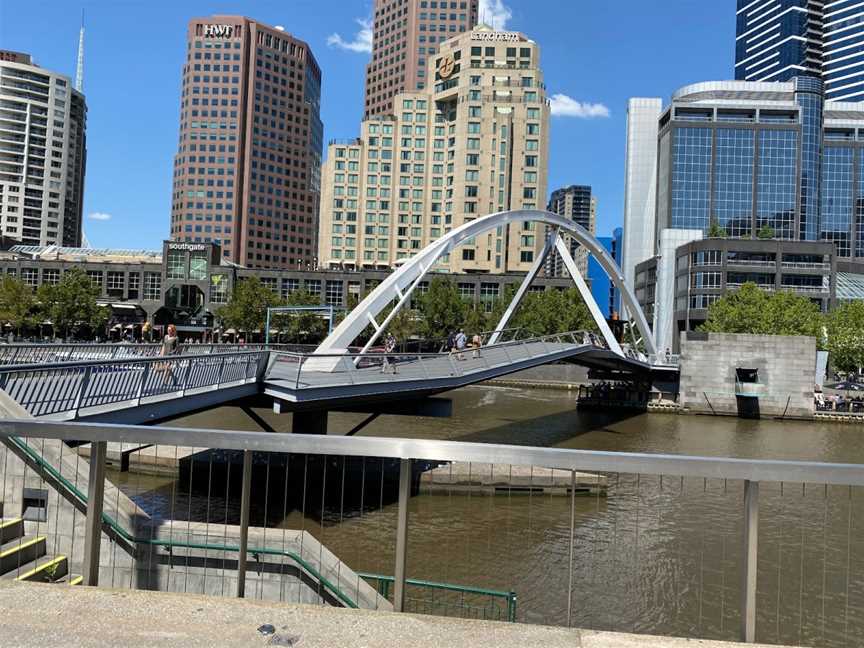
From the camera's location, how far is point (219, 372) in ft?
57.9

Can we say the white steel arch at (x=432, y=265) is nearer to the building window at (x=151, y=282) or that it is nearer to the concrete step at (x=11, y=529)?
the concrete step at (x=11, y=529)

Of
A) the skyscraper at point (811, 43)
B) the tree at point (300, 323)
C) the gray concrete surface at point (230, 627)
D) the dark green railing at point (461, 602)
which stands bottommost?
the dark green railing at point (461, 602)

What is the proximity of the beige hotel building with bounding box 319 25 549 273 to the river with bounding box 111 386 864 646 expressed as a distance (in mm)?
76980

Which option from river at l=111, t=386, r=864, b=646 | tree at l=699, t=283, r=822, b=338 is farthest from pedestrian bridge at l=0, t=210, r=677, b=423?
tree at l=699, t=283, r=822, b=338

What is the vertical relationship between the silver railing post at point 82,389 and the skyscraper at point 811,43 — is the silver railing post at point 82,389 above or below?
below

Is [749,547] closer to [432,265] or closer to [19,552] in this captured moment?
[19,552]

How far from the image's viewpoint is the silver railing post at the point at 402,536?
3977mm

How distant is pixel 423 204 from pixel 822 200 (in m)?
72.1

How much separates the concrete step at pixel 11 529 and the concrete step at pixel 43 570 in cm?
38

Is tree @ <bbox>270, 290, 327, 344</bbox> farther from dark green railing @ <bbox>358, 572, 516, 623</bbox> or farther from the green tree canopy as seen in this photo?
dark green railing @ <bbox>358, 572, 516, 623</bbox>

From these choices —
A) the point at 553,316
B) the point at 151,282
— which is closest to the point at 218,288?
the point at 151,282

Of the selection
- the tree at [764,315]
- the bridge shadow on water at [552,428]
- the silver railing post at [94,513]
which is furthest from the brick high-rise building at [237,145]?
the silver railing post at [94,513]

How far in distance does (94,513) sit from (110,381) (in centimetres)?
1056

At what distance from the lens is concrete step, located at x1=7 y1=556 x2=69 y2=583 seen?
6383mm
